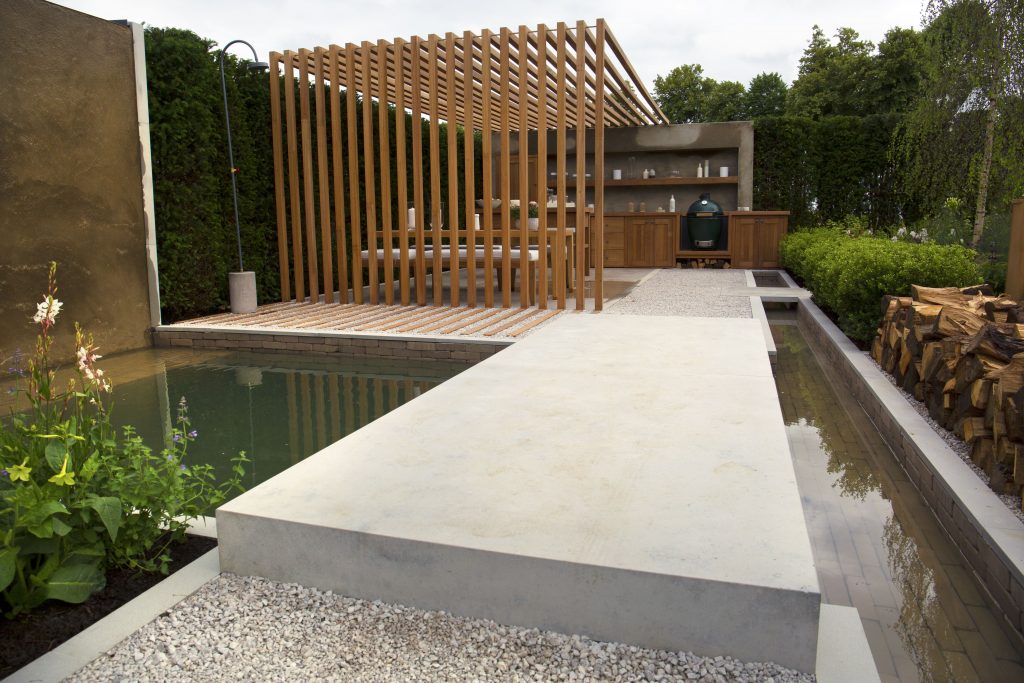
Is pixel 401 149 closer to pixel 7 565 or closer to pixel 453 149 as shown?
pixel 453 149

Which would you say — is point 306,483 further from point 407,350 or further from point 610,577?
point 407,350

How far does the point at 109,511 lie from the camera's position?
196cm

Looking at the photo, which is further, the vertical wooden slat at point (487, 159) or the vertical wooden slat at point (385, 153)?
the vertical wooden slat at point (385, 153)

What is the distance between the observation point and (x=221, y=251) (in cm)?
805

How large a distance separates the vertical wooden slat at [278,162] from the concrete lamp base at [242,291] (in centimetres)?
92

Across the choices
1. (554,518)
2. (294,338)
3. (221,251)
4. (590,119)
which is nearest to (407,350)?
(294,338)

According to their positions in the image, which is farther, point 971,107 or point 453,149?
point 971,107

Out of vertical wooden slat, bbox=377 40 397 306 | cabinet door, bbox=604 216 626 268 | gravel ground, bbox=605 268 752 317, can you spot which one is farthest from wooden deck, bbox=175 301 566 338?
cabinet door, bbox=604 216 626 268

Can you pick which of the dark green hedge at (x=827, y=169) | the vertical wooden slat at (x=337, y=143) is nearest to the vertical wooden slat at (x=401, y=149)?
the vertical wooden slat at (x=337, y=143)

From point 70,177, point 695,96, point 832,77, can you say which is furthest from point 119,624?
point 695,96

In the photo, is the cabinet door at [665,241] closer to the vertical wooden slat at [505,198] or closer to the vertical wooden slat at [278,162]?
the vertical wooden slat at [505,198]

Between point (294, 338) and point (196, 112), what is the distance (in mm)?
2673

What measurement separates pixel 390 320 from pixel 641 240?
787 cm

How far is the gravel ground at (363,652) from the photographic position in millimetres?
1671
